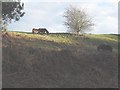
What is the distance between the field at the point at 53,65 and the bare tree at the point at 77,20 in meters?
23.9

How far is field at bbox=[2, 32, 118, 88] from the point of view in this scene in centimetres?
3134

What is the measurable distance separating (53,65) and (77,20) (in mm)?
31675

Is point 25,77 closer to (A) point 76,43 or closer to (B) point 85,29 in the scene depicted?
(A) point 76,43

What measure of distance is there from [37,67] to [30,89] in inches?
183

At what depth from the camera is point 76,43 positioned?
44469 mm

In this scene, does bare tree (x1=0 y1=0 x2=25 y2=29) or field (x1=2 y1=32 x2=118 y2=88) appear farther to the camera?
bare tree (x1=0 y1=0 x2=25 y2=29)

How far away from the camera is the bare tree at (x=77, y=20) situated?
6556 cm

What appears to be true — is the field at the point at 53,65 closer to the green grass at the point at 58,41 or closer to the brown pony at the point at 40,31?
the green grass at the point at 58,41

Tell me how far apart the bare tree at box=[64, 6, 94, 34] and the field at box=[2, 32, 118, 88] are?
23901mm

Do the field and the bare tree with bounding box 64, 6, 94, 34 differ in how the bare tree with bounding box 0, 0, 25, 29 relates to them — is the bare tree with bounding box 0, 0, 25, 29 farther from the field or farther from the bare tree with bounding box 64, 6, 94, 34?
the bare tree with bounding box 64, 6, 94, 34

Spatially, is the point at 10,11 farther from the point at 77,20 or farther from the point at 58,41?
the point at 77,20

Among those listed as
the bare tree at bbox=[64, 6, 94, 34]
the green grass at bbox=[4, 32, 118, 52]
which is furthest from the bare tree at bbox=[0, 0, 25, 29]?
the bare tree at bbox=[64, 6, 94, 34]

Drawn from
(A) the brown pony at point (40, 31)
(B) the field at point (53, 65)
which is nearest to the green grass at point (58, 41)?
(B) the field at point (53, 65)

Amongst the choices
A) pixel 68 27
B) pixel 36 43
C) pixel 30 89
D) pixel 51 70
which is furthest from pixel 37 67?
pixel 68 27
